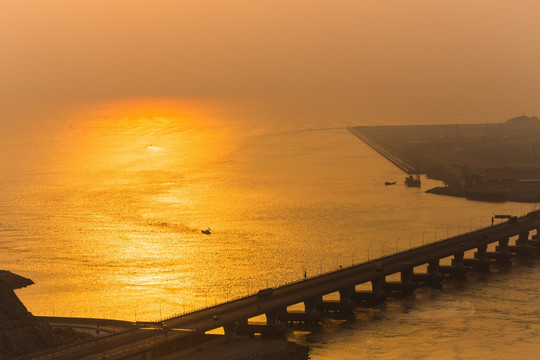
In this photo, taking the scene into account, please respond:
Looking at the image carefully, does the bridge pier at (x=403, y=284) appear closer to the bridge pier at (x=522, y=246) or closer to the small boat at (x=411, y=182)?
the bridge pier at (x=522, y=246)

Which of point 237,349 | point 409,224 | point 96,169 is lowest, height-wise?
point 237,349

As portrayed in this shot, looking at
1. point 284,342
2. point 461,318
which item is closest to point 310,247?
point 461,318

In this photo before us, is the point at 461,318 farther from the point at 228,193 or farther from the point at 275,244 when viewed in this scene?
the point at 228,193

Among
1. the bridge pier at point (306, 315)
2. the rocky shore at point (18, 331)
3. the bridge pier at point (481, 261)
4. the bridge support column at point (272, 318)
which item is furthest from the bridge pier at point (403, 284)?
the rocky shore at point (18, 331)

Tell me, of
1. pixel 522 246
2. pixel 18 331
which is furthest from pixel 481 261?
pixel 18 331

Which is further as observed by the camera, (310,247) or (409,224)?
(409,224)

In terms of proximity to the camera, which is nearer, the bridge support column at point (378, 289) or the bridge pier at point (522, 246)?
the bridge support column at point (378, 289)
